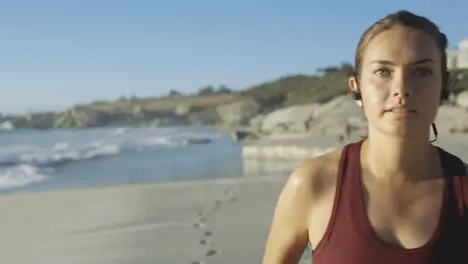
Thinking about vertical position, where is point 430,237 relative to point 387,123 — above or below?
below

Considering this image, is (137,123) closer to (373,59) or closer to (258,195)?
(258,195)

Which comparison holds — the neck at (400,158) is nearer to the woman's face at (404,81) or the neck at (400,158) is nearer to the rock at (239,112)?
the woman's face at (404,81)

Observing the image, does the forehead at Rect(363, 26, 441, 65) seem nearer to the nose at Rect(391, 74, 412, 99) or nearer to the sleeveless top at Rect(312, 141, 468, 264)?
the nose at Rect(391, 74, 412, 99)

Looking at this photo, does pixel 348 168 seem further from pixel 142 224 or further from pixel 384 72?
pixel 142 224

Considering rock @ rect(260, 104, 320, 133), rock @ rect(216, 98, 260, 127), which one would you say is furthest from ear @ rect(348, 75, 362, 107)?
rock @ rect(216, 98, 260, 127)

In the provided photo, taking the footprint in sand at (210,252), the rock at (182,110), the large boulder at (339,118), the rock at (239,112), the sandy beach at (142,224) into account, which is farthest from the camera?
the rock at (182,110)

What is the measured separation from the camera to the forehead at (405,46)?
1.25m

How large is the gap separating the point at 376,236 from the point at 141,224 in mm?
6491

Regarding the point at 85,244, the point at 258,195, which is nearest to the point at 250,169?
the point at 258,195

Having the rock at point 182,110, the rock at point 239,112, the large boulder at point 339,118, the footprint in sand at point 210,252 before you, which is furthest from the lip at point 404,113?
the rock at point 182,110

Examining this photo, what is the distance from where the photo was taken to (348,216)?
126 centimetres

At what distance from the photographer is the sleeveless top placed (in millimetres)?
1233

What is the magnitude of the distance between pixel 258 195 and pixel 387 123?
29.0 feet

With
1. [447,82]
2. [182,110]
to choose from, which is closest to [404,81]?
[447,82]
